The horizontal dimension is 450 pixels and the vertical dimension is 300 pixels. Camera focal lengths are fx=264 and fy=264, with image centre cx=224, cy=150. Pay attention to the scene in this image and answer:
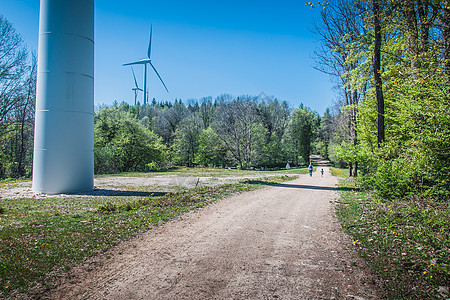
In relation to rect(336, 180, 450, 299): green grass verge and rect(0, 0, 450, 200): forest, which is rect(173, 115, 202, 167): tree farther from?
rect(336, 180, 450, 299): green grass verge

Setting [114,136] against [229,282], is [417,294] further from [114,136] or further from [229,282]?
[114,136]

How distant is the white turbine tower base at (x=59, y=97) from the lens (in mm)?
14102

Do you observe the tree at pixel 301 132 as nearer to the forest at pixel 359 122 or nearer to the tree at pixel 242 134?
the forest at pixel 359 122

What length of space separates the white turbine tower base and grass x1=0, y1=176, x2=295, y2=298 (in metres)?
3.77

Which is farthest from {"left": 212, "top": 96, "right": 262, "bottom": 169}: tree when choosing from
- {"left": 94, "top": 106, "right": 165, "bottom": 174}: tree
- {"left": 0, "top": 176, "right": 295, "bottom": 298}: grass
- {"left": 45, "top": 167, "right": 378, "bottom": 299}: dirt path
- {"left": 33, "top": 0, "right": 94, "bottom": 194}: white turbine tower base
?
{"left": 45, "top": 167, "right": 378, "bottom": 299}: dirt path

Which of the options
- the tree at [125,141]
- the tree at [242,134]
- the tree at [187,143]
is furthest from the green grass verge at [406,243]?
the tree at [187,143]

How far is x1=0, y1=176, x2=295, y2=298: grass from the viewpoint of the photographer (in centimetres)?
447

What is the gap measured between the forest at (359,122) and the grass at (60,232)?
7750mm

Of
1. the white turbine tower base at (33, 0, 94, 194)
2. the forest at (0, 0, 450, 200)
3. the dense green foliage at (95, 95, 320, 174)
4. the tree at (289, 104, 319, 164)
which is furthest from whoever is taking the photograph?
the tree at (289, 104, 319, 164)

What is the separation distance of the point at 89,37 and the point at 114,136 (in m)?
30.9

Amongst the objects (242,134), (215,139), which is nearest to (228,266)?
(242,134)

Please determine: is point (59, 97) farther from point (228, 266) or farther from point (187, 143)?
point (187, 143)

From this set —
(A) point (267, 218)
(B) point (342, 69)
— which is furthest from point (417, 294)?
(B) point (342, 69)

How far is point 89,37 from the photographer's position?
50.0 feet
